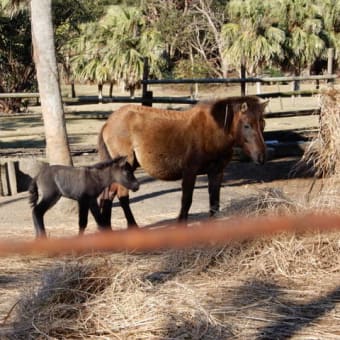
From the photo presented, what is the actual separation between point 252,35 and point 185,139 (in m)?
26.3

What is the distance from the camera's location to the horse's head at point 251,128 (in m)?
8.31

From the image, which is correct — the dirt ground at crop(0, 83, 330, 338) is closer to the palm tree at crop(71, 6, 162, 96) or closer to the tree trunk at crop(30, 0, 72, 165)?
the tree trunk at crop(30, 0, 72, 165)

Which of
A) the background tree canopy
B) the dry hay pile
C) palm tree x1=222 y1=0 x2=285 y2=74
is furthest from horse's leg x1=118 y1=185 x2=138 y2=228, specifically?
palm tree x1=222 y1=0 x2=285 y2=74

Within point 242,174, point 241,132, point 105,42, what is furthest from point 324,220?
point 105,42

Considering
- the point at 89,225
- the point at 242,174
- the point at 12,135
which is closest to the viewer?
the point at 89,225

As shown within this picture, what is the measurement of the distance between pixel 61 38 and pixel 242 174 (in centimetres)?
2021

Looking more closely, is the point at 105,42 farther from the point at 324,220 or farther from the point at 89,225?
the point at 324,220

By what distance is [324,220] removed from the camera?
6.40ft

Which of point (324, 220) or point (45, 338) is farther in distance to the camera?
point (45, 338)

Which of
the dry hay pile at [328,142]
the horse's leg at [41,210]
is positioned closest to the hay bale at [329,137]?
the dry hay pile at [328,142]

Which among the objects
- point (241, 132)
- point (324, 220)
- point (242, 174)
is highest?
point (324, 220)

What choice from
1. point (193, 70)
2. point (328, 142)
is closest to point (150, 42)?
point (193, 70)

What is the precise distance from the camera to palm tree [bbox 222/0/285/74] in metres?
33.2

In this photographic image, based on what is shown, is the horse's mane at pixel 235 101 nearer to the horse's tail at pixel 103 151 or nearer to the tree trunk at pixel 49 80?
the horse's tail at pixel 103 151
